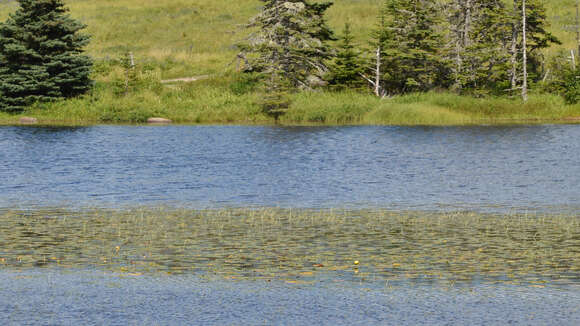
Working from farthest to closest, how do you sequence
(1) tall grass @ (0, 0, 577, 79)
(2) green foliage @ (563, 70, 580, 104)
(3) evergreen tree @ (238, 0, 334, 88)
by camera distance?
(1) tall grass @ (0, 0, 577, 79) < (3) evergreen tree @ (238, 0, 334, 88) < (2) green foliage @ (563, 70, 580, 104)

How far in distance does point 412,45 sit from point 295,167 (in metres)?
29.1

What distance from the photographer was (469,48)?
56.4m

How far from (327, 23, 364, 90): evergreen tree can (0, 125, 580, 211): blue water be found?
32.5ft

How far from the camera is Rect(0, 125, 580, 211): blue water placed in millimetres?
22953

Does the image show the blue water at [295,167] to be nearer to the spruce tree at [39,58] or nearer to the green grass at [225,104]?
the green grass at [225,104]

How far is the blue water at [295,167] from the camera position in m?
23.0

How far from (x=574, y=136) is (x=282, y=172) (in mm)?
19935

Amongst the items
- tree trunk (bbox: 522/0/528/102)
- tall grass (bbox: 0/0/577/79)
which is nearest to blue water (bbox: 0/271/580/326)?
tree trunk (bbox: 522/0/528/102)

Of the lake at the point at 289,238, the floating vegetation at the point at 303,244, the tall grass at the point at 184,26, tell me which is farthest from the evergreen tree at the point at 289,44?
the floating vegetation at the point at 303,244

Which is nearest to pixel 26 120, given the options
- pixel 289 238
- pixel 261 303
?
pixel 289 238

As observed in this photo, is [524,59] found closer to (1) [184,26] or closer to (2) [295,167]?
(2) [295,167]

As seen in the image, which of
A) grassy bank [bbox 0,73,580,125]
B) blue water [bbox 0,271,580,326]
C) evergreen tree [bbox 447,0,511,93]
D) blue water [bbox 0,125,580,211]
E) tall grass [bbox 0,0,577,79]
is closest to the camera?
blue water [bbox 0,271,580,326]

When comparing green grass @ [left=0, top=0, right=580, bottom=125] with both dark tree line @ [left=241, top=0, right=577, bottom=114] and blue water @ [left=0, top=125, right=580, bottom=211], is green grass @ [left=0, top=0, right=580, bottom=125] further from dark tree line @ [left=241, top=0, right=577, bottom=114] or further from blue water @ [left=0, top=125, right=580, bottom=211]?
blue water @ [left=0, top=125, right=580, bottom=211]

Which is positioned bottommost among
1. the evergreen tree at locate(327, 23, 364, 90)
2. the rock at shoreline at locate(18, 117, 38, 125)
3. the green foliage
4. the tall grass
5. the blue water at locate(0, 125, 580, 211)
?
the blue water at locate(0, 125, 580, 211)
